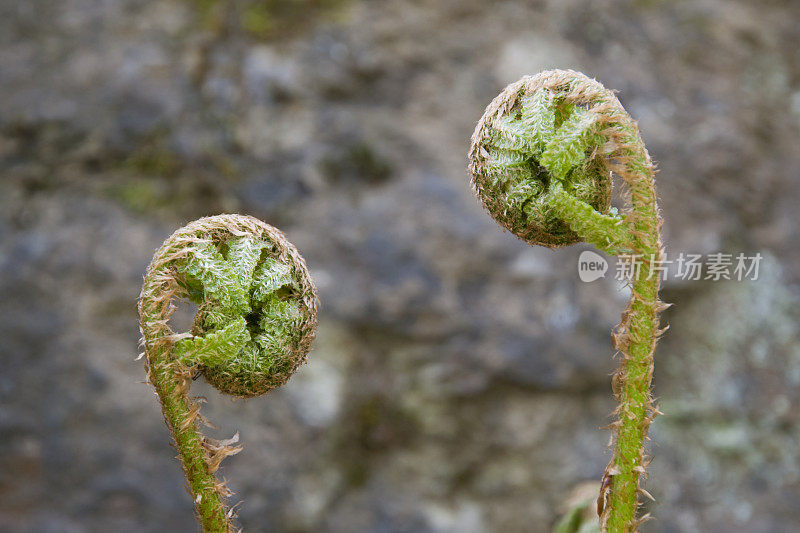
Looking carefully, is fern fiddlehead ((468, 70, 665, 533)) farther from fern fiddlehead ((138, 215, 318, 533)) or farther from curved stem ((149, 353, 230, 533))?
curved stem ((149, 353, 230, 533))

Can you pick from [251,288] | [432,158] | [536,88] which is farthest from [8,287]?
[536,88]

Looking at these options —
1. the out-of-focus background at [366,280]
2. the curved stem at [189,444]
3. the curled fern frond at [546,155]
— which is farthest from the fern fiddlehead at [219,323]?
the out-of-focus background at [366,280]

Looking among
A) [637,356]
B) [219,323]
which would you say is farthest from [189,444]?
[637,356]

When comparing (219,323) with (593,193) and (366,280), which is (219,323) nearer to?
(593,193)

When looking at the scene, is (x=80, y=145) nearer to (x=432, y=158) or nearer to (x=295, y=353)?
(x=432, y=158)

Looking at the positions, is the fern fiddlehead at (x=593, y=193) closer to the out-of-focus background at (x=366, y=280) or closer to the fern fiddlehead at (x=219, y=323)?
the fern fiddlehead at (x=219, y=323)

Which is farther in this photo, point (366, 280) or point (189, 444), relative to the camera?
point (366, 280)
